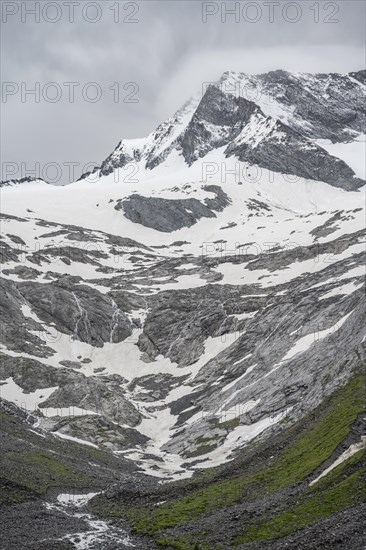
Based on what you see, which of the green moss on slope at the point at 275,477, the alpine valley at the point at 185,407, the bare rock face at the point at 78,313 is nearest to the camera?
the alpine valley at the point at 185,407

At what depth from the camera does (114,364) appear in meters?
150

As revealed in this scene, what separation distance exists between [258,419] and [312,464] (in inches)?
1716

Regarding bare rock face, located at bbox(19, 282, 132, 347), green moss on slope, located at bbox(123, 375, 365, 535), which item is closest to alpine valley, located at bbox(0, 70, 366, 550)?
green moss on slope, located at bbox(123, 375, 365, 535)

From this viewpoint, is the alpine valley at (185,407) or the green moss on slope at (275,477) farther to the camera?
the green moss on slope at (275,477)

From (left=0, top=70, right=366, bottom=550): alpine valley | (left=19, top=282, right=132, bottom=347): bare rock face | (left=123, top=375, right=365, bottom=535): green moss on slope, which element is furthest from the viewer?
(left=19, top=282, right=132, bottom=347): bare rock face

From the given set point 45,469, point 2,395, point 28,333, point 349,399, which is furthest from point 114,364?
point 349,399

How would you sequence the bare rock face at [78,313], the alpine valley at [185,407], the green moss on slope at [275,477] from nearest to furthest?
the alpine valley at [185,407] → the green moss on slope at [275,477] → the bare rock face at [78,313]

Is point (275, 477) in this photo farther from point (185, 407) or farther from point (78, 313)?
point (78, 313)

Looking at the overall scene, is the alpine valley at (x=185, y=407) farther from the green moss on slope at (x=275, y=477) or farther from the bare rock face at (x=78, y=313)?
the bare rock face at (x=78, y=313)

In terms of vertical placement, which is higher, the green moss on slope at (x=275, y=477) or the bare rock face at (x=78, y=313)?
the bare rock face at (x=78, y=313)

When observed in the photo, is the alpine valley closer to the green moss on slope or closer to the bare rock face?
the green moss on slope

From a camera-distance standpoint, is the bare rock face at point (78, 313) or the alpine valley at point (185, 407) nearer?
the alpine valley at point (185, 407)

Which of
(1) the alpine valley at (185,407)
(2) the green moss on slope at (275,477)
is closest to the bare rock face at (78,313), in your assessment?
(1) the alpine valley at (185,407)

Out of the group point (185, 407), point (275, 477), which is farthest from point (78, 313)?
point (275, 477)
